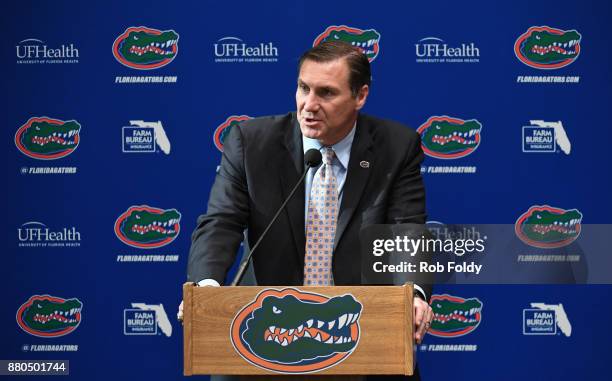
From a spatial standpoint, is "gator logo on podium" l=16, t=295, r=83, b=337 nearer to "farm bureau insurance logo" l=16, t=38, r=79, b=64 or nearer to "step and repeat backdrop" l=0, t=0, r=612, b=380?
"step and repeat backdrop" l=0, t=0, r=612, b=380

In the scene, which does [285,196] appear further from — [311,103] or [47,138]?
[47,138]

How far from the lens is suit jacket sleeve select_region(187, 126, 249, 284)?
2.84 metres

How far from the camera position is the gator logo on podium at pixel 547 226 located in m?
4.45

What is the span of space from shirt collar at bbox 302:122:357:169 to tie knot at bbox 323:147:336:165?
2 centimetres

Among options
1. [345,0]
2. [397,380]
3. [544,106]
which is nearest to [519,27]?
[544,106]

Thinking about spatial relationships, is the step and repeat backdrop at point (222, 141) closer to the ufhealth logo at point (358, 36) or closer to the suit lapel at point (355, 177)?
the ufhealth logo at point (358, 36)

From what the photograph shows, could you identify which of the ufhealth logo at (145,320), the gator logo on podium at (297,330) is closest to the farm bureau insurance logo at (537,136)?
the ufhealth logo at (145,320)

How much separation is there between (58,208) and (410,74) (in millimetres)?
1822

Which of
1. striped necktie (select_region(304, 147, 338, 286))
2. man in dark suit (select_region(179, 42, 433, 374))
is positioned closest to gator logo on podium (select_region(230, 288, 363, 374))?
man in dark suit (select_region(179, 42, 433, 374))

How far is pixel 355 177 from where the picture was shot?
3109 mm

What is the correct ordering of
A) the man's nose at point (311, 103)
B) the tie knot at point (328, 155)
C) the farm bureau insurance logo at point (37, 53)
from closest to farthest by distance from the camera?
the man's nose at point (311, 103)
the tie knot at point (328, 155)
the farm bureau insurance logo at point (37, 53)

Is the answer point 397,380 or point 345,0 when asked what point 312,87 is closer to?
point 397,380

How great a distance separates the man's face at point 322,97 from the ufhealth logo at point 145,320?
176cm

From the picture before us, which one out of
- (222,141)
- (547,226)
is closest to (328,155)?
(222,141)
